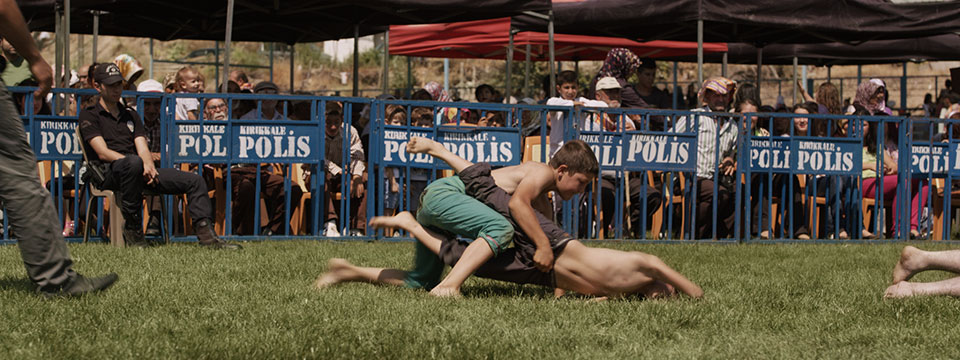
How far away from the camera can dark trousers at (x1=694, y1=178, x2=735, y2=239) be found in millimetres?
11695

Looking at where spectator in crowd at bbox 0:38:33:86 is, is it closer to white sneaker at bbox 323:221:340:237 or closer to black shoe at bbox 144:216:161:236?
black shoe at bbox 144:216:161:236

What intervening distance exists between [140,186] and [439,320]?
15.5 feet

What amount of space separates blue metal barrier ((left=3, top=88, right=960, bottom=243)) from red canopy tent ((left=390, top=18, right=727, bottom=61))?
549 centimetres

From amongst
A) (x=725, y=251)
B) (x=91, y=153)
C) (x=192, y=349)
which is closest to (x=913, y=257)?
(x=725, y=251)

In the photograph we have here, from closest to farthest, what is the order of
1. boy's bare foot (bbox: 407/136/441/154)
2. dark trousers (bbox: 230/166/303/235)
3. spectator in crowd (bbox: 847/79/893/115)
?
boy's bare foot (bbox: 407/136/441/154)
dark trousers (bbox: 230/166/303/235)
spectator in crowd (bbox: 847/79/893/115)

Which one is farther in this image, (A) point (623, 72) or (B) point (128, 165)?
(A) point (623, 72)

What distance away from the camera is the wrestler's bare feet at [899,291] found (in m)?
6.75

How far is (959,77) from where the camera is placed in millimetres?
19734

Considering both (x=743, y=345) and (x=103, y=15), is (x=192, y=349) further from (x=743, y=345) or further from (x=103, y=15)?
(x=103, y=15)

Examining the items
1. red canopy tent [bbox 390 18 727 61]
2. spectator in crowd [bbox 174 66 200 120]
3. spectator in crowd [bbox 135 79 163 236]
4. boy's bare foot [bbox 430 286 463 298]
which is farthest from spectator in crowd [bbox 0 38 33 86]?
red canopy tent [bbox 390 18 727 61]

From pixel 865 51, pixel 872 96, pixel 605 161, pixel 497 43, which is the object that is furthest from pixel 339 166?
pixel 865 51

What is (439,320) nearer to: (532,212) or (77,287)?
(532,212)

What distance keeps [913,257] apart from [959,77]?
1422 cm

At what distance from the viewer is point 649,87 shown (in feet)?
44.9
